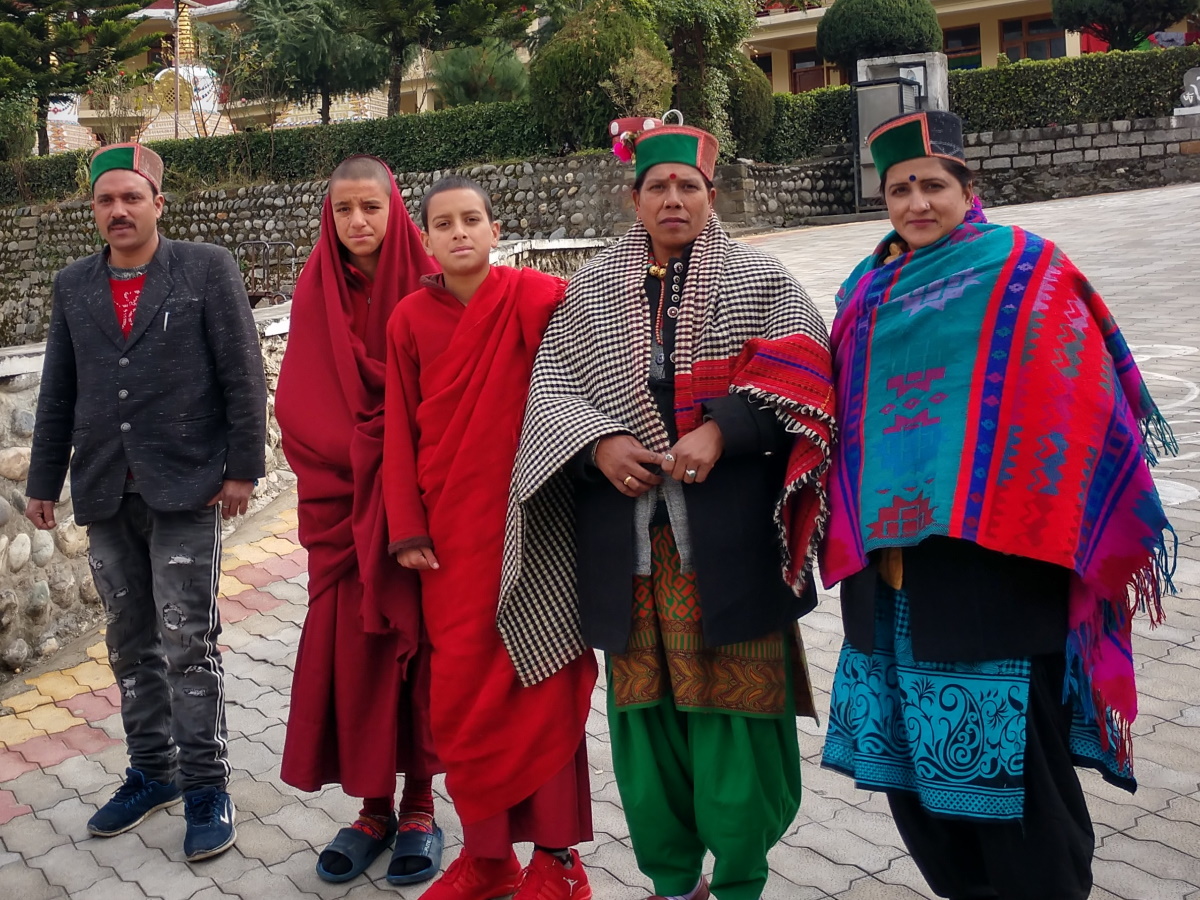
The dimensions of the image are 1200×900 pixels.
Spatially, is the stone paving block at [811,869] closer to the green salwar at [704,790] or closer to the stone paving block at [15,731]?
the green salwar at [704,790]

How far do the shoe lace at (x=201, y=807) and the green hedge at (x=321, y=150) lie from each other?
14.5 m

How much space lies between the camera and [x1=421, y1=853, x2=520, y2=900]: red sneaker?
105 inches

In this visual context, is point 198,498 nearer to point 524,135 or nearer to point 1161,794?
point 1161,794

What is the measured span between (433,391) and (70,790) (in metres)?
1.79

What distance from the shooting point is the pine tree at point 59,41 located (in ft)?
69.6

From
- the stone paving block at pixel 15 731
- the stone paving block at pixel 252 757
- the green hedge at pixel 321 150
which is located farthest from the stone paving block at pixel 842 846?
the green hedge at pixel 321 150

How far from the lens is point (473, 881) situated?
2.67 m

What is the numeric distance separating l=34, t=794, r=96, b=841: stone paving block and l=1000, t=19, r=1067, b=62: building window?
81.1 ft

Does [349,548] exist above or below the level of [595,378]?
below

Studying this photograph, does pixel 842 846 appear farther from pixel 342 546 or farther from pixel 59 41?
pixel 59 41

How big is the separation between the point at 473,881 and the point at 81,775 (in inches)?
60.1

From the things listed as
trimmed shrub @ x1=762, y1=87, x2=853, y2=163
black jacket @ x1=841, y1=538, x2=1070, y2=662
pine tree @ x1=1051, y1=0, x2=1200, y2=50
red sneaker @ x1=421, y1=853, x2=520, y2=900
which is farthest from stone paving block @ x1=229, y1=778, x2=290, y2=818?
pine tree @ x1=1051, y1=0, x2=1200, y2=50

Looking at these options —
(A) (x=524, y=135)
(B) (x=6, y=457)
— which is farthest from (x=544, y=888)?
(A) (x=524, y=135)

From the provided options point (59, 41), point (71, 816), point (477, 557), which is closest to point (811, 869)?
point (477, 557)
